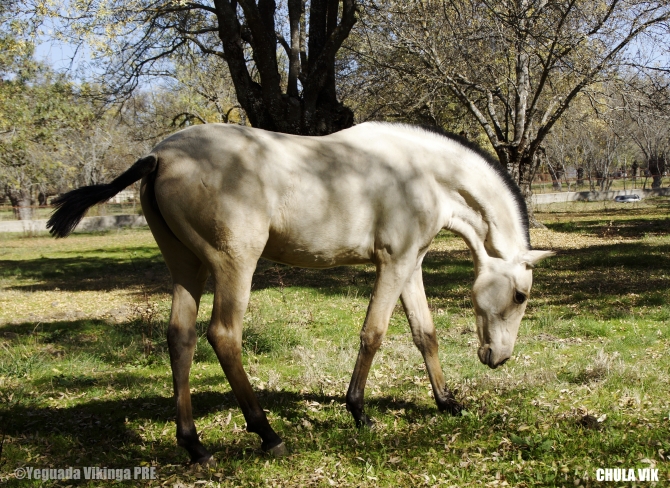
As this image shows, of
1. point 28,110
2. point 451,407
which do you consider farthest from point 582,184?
point 451,407

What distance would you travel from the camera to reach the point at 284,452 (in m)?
3.79

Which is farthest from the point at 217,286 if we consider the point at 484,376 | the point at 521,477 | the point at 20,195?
the point at 20,195

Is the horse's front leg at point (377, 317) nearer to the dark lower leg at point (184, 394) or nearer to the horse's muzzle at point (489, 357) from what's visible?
the horse's muzzle at point (489, 357)

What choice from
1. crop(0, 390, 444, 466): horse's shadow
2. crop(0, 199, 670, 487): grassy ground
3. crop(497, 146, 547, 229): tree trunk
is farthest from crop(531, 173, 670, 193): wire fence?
crop(0, 390, 444, 466): horse's shadow

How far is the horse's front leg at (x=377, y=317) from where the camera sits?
165 inches

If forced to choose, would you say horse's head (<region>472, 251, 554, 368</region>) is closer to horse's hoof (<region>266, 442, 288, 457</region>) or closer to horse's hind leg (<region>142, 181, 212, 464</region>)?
horse's hoof (<region>266, 442, 288, 457</region>)

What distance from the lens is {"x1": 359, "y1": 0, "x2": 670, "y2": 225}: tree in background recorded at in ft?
43.5

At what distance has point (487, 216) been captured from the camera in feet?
14.9

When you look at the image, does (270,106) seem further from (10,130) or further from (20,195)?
(20,195)

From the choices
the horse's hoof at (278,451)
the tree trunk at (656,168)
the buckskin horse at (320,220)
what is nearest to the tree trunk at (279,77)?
the buckskin horse at (320,220)

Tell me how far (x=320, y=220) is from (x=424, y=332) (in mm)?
1344

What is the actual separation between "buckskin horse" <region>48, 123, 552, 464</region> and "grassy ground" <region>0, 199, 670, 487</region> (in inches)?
13.6

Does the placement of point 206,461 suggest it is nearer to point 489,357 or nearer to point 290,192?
point 290,192

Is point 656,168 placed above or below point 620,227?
above
